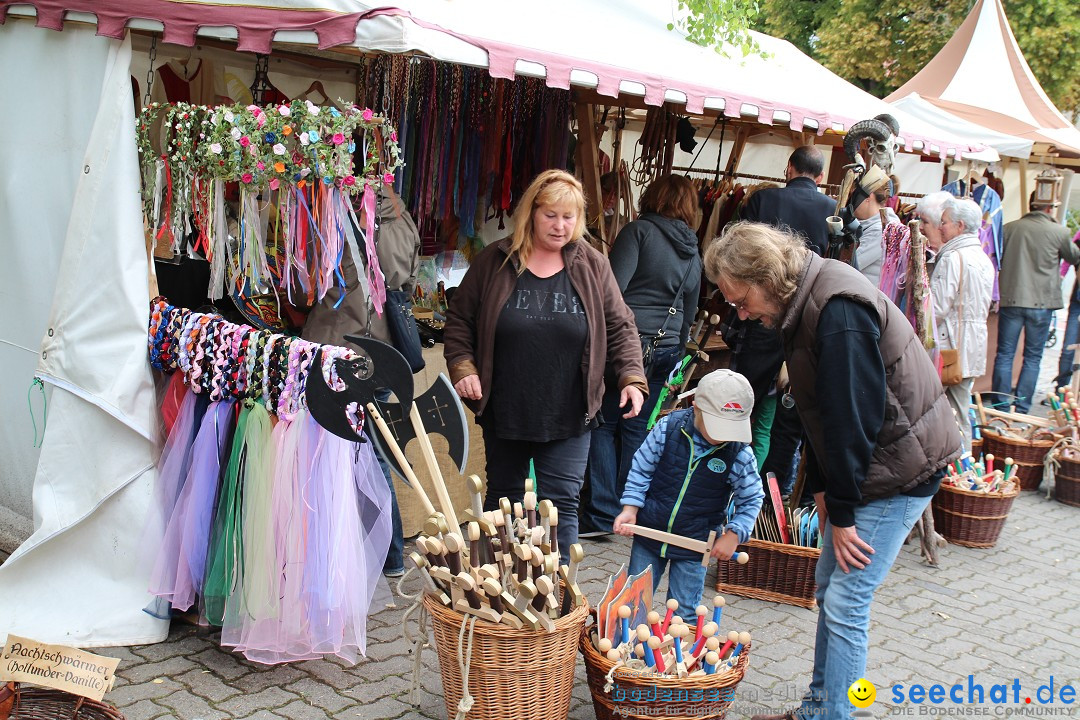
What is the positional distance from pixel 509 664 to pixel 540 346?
116 centimetres

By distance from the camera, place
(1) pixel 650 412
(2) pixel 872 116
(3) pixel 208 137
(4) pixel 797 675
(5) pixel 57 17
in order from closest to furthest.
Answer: (3) pixel 208 137
(5) pixel 57 17
(4) pixel 797 675
(1) pixel 650 412
(2) pixel 872 116

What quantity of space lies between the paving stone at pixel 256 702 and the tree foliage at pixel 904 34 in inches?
511

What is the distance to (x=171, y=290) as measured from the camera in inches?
149

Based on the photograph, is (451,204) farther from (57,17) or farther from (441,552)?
(441,552)

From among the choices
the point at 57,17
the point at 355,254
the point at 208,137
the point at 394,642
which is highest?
the point at 57,17

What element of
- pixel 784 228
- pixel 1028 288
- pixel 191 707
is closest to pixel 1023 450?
pixel 1028 288

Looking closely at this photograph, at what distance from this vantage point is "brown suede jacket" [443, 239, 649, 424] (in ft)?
11.4

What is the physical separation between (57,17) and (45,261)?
88cm

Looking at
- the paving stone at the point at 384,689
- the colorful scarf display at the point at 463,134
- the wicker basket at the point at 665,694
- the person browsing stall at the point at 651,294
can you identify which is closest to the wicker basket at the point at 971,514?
the person browsing stall at the point at 651,294

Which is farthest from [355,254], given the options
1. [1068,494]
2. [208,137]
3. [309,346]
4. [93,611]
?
[1068,494]

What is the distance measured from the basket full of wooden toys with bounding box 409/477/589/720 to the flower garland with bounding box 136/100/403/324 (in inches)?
38.9

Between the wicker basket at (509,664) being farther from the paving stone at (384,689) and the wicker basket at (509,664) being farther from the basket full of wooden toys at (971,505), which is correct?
the basket full of wooden toys at (971,505)

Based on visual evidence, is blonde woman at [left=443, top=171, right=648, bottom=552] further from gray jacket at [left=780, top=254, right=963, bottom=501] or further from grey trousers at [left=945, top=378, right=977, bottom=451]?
grey trousers at [left=945, top=378, right=977, bottom=451]

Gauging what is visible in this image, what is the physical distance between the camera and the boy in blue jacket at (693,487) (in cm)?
308
